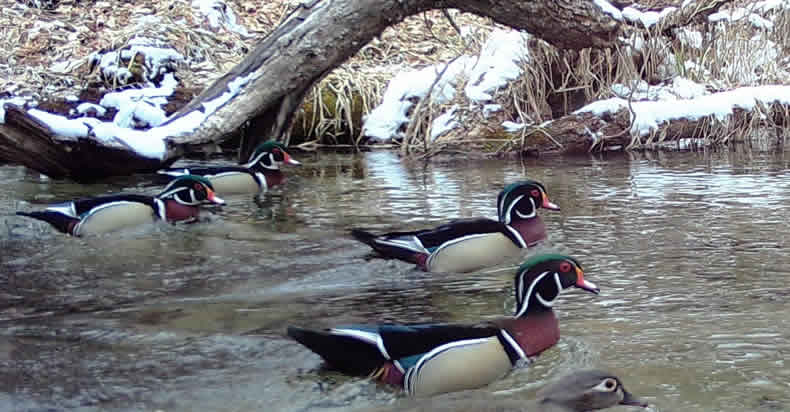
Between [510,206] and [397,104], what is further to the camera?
[397,104]

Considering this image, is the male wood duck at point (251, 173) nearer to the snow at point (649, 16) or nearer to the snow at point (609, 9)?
the snow at point (609, 9)

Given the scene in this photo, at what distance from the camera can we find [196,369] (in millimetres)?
3674

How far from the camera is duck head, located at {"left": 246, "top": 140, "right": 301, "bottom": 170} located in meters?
8.29

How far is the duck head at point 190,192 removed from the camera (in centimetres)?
698

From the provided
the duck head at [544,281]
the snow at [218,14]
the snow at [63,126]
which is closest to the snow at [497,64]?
the snow at [218,14]

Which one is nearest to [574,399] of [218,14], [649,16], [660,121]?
[649,16]

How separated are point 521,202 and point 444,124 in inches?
159

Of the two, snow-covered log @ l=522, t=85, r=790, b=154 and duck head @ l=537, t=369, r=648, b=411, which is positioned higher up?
snow-covered log @ l=522, t=85, r=790, b=154

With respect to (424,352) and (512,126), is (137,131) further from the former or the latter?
(424,352)

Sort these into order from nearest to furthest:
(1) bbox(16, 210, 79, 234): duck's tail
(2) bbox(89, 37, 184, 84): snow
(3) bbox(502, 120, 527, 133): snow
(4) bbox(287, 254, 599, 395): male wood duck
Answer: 1. (4) bbox(287, 254, 599, 395): male wood duck
2. (1) bbox(16, 210, 79, 234): duck's tail
3. (3) bbox(502, 120, 527, 133): snow
4. (2) bbox(89, 37, 184, 84): snow

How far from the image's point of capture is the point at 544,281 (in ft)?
13.2

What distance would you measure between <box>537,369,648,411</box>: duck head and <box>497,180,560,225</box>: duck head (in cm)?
267

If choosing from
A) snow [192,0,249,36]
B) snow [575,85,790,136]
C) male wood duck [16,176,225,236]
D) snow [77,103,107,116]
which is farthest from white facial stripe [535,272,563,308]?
snow [192,0,249,36]

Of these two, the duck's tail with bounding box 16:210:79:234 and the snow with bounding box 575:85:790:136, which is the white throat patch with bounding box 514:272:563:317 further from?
the snow with bounding box 575:85:790:136
